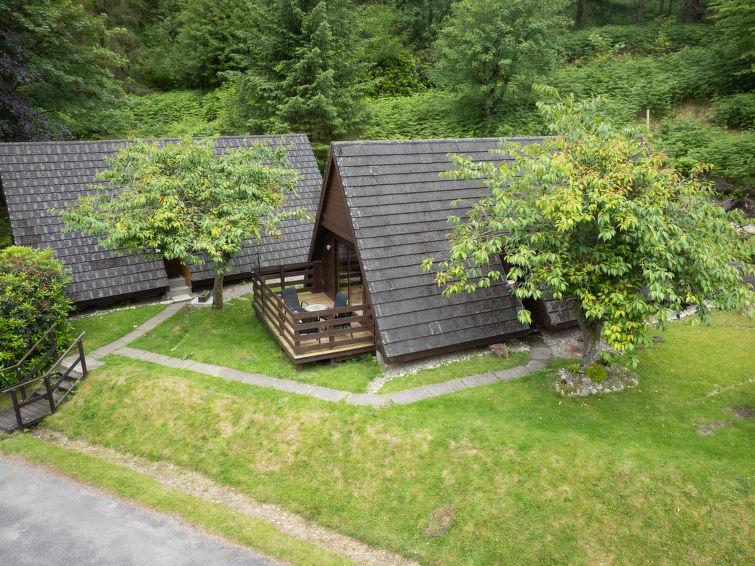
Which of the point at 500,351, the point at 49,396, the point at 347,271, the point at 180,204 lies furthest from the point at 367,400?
the point at 49,396

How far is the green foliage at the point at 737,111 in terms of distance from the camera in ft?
64.1

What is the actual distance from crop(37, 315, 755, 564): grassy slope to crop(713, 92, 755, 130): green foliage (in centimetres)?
1455

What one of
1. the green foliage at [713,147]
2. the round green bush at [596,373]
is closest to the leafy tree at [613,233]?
the round green bush at [596,373]

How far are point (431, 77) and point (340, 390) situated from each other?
20.9 m

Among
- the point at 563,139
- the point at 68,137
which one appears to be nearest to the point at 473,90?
the point at 563,139

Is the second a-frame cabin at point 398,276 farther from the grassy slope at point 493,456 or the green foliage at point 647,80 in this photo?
the green foliage at point 647,80

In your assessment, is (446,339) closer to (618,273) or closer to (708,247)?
(618,273)

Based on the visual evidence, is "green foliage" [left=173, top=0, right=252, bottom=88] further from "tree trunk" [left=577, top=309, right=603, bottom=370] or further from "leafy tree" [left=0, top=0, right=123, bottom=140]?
"tree trunk" [left=577, top=309, right=603, bottom=370]

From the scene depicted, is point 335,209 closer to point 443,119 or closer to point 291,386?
point 291,386

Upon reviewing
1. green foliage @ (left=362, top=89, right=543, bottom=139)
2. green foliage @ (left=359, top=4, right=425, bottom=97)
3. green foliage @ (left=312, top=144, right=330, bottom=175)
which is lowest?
green foliage @ (left=312, top=144, right=330, bottom=175)

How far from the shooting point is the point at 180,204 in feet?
38.6

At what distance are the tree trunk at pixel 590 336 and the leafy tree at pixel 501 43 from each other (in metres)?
16.3

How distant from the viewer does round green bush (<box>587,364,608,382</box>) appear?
367 inches

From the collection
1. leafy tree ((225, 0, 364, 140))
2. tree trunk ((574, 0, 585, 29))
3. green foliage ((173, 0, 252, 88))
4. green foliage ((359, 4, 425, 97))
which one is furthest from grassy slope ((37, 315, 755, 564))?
tree trunk ((574, 0, 585, 29))
